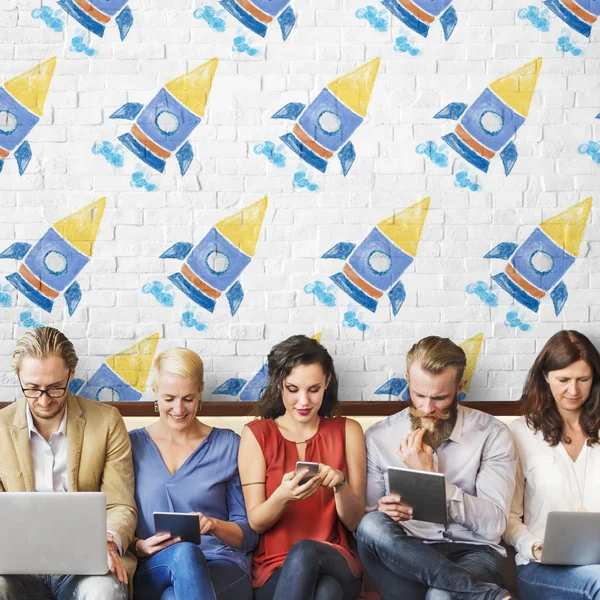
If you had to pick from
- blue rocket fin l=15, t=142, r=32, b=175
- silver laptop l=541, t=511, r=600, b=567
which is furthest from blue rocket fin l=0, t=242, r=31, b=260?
silver laptop l=541, t=511, r=600, b=567

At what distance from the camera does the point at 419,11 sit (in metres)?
3.12

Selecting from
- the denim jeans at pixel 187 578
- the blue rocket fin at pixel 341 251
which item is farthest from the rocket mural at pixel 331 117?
the denim jeans at pixel 187 578

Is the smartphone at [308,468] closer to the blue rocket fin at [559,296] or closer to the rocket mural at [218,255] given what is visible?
the rocket mural at [218,255]

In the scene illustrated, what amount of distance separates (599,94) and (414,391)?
4.49ft

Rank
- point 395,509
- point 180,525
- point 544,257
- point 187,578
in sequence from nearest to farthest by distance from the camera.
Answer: point 187,578 → point 180,525 → point 395,509 → point 544,257

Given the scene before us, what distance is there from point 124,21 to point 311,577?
2079 millimetres

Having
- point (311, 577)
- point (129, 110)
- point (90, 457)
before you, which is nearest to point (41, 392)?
point (90, 457)

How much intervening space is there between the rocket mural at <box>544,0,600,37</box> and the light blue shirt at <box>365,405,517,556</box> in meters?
1.52

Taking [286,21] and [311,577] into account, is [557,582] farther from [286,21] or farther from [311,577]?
[286,21]

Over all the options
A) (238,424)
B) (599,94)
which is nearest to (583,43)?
(599,94)

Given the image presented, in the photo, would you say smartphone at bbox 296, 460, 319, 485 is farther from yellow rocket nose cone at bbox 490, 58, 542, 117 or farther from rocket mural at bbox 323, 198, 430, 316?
yellow rocket nose cone at bbox 490, 58, 542, 117

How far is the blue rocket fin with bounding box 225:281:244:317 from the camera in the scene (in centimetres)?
314

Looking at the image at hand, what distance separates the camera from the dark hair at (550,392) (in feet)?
9.21

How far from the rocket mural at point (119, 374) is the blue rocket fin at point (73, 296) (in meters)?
0.24
